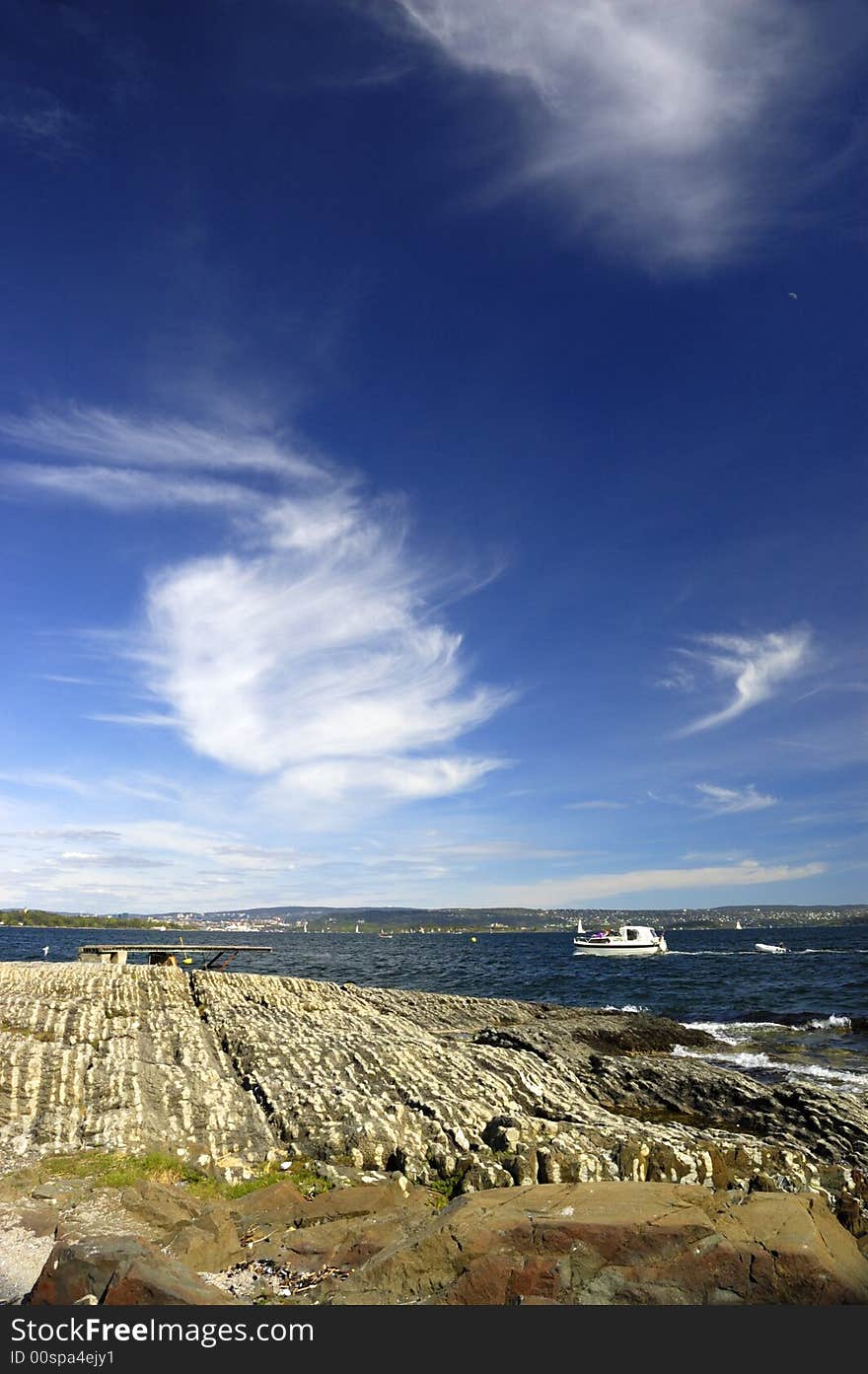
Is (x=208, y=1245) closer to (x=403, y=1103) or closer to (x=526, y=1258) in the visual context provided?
(x=526, y=1258)

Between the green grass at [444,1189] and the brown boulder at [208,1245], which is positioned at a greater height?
the brown boulder at [208,1245]

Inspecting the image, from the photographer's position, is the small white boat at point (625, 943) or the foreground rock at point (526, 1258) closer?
the foreground rock at point (526, 1258)

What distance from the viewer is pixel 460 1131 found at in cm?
1694

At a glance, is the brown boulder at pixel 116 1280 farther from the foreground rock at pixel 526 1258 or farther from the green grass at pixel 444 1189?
the green grass at pixel 444 1189

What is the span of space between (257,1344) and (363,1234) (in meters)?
3.32

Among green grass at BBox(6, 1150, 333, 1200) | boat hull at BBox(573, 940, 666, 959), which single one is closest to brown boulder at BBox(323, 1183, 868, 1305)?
green grass at BBox(6, 1150, 333, 1200)

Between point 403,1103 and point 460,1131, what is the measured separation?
2.60 metres

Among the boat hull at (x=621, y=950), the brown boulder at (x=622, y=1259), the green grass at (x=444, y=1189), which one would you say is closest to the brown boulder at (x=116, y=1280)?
the brown boulder at (x=622, y=1259)

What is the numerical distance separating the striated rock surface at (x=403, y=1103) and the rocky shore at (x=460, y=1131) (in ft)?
0.27

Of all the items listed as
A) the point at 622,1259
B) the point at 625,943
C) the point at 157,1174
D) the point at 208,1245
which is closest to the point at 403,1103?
the point at 157,1174

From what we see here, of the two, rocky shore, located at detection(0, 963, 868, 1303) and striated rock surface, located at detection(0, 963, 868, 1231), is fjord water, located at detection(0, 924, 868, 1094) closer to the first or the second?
rocky shore, located at detection(0, 963, 868, 1303)

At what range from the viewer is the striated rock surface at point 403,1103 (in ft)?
48.0

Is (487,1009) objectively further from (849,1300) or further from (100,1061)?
(849,1300)

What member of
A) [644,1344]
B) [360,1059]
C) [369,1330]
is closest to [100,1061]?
[360,1059]
